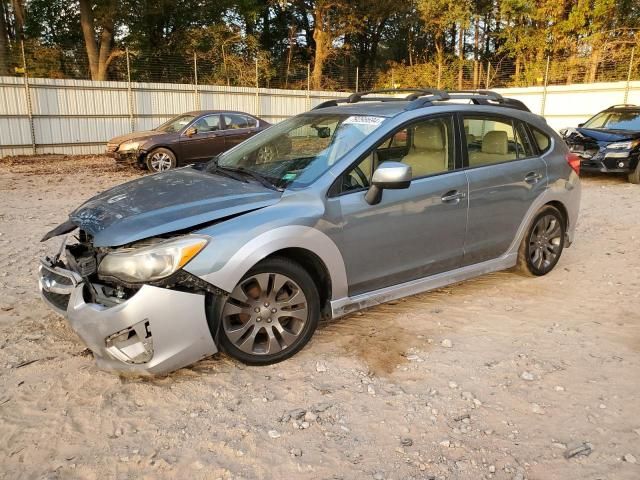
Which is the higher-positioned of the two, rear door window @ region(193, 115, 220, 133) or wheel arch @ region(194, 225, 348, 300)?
rear door window @ region(193, 115, 220, 133)

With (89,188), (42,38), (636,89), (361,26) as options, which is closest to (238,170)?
(89,188)

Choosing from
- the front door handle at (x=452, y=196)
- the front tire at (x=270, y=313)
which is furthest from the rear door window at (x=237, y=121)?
the front tire at (x=270, y=313)

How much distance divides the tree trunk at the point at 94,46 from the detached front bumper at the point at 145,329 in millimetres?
19260

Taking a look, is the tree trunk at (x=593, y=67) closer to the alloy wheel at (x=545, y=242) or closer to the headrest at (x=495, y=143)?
the alloy wheel at (x=545, y=242)

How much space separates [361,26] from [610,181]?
2134cm

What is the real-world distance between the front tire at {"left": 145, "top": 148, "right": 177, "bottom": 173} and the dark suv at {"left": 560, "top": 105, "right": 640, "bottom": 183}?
8746 millimetres

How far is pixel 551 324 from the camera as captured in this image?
4.15 metres

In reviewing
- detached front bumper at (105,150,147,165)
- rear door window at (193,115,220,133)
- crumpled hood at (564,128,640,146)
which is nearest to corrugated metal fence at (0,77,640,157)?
detached front bumper at (105,150,147,165)

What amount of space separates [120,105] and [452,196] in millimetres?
14898

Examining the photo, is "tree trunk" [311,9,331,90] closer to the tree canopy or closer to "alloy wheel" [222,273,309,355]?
the tree canopy

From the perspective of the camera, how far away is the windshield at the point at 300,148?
12.1 ft

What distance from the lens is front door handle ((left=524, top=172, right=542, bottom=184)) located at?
4676 mm

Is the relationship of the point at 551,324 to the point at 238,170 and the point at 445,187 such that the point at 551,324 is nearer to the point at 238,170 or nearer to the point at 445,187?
the point at 445,187

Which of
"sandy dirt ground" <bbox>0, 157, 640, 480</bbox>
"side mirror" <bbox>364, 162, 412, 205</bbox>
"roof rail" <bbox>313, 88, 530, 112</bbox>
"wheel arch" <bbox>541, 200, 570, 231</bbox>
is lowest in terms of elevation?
"sandy dirt ground" <bbox>0, 157, 640, 480</bbox>
